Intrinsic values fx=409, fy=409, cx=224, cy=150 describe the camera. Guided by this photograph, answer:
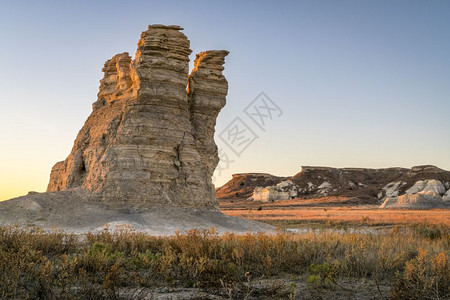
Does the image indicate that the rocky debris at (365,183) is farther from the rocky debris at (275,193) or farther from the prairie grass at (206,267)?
the prairie grass at (206,267)

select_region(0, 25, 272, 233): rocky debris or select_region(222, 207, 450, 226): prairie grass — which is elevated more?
select_region(0, 25, 272, 233): rocky debris

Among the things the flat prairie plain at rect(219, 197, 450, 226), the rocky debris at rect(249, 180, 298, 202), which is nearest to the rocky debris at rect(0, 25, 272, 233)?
the flat prairie plain at rect(219, 197, 450, 226)

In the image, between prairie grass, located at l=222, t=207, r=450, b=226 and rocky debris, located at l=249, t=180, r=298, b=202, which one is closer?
prairie grass, located at l=222, t=207, r=450, b=226

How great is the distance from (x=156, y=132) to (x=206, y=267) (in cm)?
1546

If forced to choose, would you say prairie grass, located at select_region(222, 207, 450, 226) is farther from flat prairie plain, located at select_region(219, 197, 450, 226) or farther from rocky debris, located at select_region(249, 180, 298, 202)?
rocky debris, located at select_region(249, 180, 298, 202)

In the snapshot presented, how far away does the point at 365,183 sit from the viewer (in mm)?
93812

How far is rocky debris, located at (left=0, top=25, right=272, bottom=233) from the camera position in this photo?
20.1m

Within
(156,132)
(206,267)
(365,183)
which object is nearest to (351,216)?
(156,132)

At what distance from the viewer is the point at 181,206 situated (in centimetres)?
2205

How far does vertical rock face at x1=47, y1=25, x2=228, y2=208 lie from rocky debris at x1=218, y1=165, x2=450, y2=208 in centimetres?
4549

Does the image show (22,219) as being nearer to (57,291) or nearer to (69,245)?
(69,245)

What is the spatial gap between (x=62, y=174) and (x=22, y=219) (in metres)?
7.78

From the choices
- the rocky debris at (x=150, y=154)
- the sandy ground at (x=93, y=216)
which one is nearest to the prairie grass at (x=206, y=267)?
the sandy ground at (x=93, y=216)

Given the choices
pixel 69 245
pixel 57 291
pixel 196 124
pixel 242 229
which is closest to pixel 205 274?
pixel 57 291
